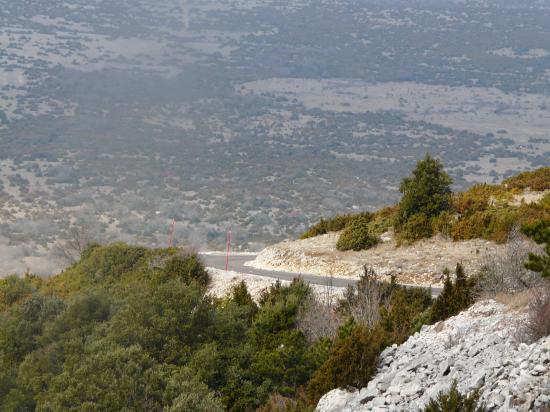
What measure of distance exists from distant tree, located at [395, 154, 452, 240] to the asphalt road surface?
11.8 ft

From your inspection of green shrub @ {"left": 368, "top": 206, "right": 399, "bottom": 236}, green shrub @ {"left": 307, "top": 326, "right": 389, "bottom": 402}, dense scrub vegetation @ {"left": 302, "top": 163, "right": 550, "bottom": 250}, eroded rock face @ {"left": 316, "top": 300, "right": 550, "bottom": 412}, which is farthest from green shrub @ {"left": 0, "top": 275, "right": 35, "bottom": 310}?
eroded rock face @ {"left": 316, "top": 300, "right": 550, "bottom": 412}

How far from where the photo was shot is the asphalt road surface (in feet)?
76.0

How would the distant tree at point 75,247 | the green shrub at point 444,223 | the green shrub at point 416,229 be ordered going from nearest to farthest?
the green shrub at point 444,223, the green shrub at point 416,229, the distant tree at point 75,247

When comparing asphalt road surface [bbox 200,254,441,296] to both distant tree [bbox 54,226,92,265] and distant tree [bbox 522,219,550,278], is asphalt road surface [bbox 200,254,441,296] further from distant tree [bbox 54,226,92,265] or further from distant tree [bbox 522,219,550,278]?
distant tree [bbox 522,219,550,278]

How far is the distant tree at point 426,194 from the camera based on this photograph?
2603 cm

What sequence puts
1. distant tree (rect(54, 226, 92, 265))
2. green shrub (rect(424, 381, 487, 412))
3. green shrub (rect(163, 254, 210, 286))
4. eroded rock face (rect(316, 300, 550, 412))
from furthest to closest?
distant tree (rect(54, 226, 92, 265))
green shrub (rect(163, 254, 210, 286))
eroded rock face (rect(316, 300, 550, 412))
green shrub (rect(424, 381, 487, 412))

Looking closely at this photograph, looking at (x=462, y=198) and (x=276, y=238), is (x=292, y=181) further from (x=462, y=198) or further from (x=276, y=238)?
(x=462, y=198)

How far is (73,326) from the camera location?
772 inches

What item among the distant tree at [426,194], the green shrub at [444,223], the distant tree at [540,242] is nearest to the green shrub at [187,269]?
the distant tree at [426,194]

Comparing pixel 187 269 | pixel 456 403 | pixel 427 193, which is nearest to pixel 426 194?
pixel 427 193

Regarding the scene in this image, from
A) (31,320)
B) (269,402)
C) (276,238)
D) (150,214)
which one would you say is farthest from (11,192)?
(269,402)

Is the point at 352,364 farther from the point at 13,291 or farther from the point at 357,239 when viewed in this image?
the point at 13,291

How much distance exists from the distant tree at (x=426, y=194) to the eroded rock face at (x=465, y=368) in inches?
466

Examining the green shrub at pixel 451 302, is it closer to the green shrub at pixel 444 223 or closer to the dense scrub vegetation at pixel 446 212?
the dense scrub vegetation at pixel 446 212
